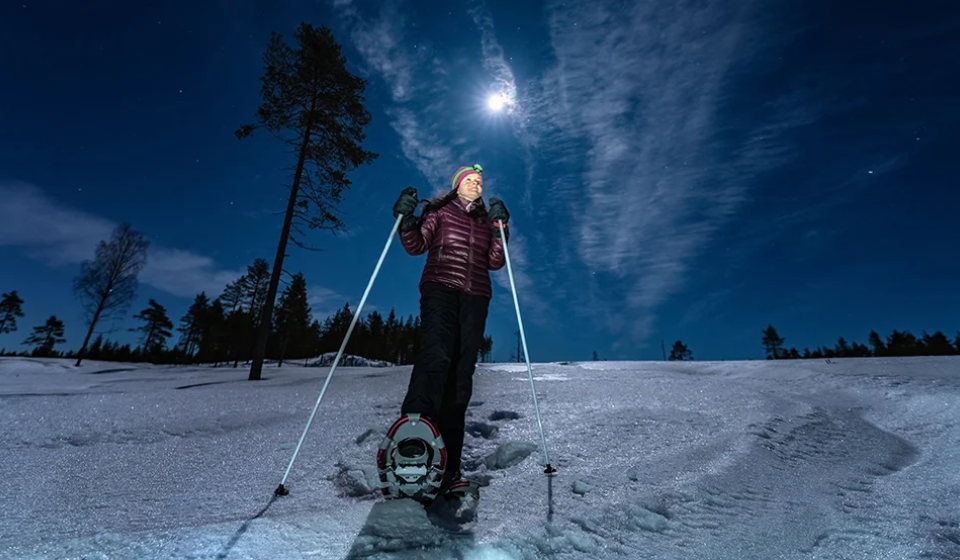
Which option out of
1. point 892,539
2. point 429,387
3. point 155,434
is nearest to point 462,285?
point 429,387

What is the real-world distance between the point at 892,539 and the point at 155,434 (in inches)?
212

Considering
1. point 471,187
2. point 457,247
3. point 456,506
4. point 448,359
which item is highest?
point 471,187

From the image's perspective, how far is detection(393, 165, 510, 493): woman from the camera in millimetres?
2709

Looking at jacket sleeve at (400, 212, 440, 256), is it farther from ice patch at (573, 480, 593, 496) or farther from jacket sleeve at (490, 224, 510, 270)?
ice patch at (573, 480, 593, 496)

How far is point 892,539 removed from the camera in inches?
72.7

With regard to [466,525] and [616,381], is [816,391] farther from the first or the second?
[466,525]

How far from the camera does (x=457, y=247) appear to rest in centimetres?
325

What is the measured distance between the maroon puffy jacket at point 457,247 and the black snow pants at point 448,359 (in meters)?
0.10

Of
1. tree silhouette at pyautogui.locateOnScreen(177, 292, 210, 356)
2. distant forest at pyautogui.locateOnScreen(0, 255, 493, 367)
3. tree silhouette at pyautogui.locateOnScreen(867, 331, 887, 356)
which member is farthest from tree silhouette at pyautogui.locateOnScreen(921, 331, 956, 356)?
tree silhouette at pyautogui.locateOnScreen(177, 292, 210, 356)

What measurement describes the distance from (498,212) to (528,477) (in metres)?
2.14

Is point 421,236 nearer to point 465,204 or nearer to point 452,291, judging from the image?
point 465,204

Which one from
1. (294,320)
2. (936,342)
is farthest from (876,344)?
(294,320)

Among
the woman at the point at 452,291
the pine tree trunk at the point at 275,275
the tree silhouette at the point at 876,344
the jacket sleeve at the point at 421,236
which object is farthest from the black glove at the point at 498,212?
the tree silhouette at the point at 876,344

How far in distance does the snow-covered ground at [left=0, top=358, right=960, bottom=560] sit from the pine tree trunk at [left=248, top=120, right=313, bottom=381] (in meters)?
5.62
